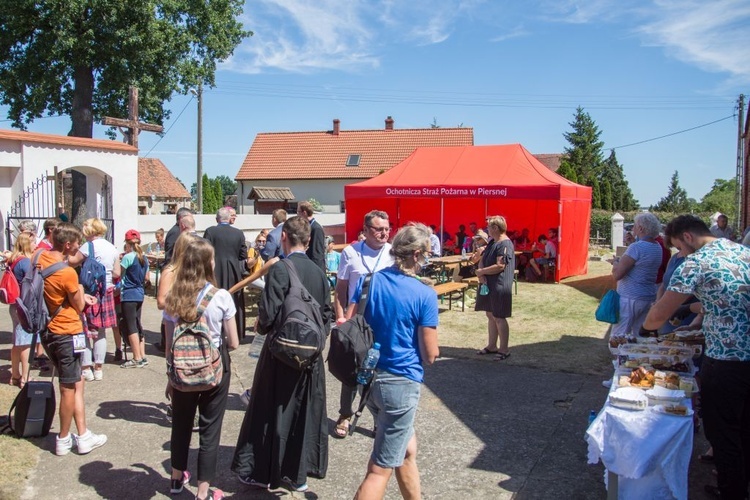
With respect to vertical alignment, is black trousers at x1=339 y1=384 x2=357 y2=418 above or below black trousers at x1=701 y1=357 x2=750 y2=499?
below

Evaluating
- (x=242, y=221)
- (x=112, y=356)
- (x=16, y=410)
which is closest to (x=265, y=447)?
(x=16, y=410)

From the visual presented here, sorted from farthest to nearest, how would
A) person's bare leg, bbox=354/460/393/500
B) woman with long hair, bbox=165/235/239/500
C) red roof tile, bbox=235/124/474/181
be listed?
1. red roof tile, bbox=235/124/474/181
2. woman with long hair, bbox=165/235/239/500
3. person's bare leg, bbox=354/460/393/500

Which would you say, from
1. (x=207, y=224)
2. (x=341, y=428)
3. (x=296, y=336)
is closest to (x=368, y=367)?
(x=296, y=336)

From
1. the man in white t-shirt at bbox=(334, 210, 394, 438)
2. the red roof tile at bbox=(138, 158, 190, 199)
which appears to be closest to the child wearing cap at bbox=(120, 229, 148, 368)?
the man in white t-shirt at bbox=(334, 210, 394, 438)

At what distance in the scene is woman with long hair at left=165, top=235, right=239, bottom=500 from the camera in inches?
135

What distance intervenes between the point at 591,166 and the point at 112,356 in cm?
5151

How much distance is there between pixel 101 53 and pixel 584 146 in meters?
43.4

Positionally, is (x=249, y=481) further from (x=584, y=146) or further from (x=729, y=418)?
(x=584, y=146)

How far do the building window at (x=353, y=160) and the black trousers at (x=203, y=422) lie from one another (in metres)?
35.9

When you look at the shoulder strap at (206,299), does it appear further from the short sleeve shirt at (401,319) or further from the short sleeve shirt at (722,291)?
the short sleeve shirt at (722,291)

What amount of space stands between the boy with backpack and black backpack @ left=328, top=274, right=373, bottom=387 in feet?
7.11

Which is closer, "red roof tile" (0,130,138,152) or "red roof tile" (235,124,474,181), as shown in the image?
"red roof tile" (0,130,138,152)

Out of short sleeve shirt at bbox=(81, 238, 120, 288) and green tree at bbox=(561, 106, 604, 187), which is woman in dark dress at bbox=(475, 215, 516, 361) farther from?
green tree at bbox=(561, 106, 604, 187)

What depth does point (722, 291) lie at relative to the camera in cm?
336
